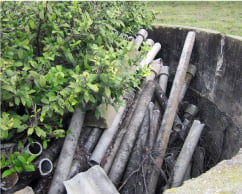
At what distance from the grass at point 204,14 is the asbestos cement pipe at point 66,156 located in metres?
2.78

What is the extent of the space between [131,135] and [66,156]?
106 cm

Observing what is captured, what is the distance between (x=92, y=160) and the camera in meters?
2.93

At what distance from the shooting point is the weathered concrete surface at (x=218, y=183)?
5.03ft

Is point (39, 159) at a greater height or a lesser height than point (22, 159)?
lesser

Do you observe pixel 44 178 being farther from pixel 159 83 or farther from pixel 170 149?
pixel 159 83

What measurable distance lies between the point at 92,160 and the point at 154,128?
1.09 m

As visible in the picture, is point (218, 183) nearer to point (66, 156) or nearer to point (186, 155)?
point (66, 156)

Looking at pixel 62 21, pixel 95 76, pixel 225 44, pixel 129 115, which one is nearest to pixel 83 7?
pixel 62 21

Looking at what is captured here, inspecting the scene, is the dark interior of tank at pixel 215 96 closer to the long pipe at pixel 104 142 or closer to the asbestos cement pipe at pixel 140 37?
the asbestos cement pipe at pixel 140 37

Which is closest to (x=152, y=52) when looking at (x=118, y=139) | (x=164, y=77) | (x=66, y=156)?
(x=164, y=77)

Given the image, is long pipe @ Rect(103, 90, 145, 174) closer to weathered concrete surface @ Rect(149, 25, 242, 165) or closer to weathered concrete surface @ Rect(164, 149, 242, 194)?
weathered concrete surface @ Rect(149, 25, 242, 165)

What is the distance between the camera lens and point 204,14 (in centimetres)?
638

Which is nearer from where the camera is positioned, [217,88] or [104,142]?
[104,142]

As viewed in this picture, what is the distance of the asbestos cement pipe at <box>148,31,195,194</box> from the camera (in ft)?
10.6
